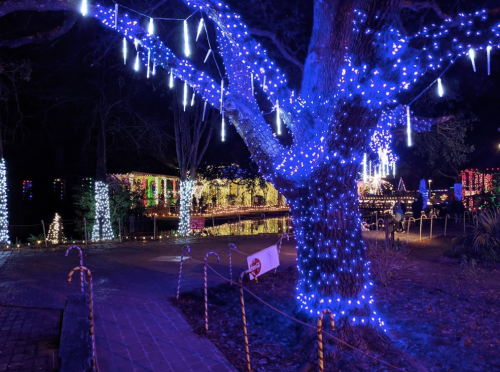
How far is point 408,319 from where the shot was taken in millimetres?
6898

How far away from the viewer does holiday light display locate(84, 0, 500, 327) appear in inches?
213

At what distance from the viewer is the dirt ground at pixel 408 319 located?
542cm

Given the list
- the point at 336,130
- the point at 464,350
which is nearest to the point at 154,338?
the point at 336,130

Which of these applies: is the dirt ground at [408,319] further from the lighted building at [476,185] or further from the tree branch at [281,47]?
the lighted building at [476,185]

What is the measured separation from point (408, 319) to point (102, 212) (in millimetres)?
13850

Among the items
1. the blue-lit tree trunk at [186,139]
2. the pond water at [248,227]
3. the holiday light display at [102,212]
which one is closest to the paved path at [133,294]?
the holiday light display at [102,212]

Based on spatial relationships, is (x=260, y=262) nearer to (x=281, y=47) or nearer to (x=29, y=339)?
(x=29, y=339)

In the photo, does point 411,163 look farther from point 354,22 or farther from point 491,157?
point 354,22

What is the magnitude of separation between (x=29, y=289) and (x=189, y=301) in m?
3.54

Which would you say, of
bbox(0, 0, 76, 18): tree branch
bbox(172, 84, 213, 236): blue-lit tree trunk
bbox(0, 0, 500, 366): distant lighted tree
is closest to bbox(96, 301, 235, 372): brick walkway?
bbox(0, 0, 500, 366): distant lighted tree

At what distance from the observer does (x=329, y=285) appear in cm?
577

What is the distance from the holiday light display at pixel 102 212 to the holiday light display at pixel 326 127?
12.0m

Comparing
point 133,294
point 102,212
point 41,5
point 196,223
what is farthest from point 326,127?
point 102,212

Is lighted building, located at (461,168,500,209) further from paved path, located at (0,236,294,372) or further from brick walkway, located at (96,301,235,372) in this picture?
brick walkway, located at (96,301,235,372)
